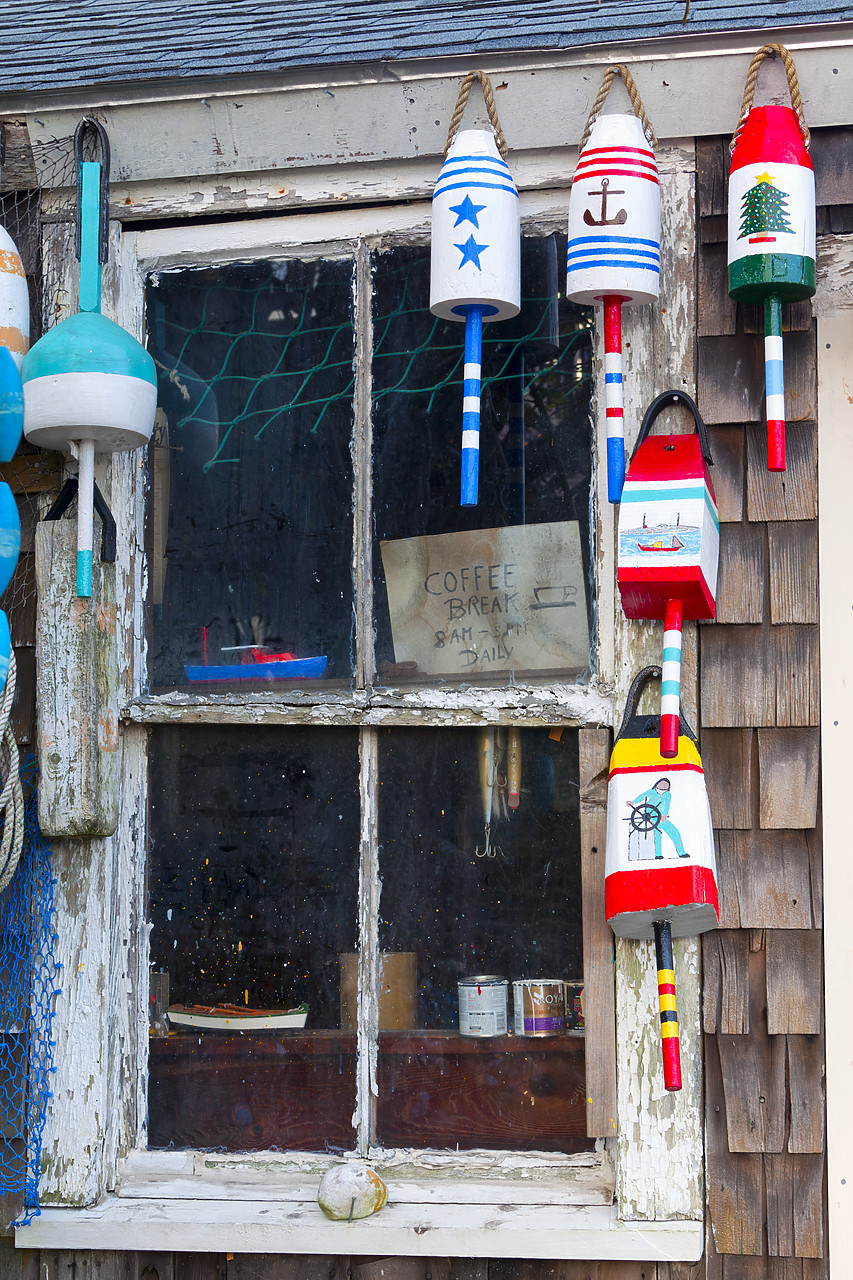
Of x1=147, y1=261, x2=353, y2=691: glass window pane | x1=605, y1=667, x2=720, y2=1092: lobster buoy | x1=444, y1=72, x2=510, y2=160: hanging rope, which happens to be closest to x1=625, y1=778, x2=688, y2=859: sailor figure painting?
x1=605, y1=667, x2=720, y2=1092: lobster buoy

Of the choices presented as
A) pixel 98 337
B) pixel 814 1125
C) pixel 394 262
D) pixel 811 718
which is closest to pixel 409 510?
pixel 394 262

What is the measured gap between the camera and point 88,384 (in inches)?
76.7

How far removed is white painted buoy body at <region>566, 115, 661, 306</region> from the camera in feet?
6.11

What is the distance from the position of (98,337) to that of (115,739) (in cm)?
A: 69

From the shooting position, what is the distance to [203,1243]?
1974 millimetres

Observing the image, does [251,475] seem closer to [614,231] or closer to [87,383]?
[87,383]

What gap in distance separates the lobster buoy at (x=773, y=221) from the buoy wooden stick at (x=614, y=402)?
0.19m

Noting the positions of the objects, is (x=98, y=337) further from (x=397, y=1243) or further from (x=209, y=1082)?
(x=397, y=1243)

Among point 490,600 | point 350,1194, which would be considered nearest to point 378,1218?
point 350,1194

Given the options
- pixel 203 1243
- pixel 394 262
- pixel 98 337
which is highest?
pixel 394 262

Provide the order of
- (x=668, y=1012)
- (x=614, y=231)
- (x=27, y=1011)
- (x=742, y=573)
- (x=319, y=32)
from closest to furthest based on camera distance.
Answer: (x=668, y=1012) → (x=614, y=231) → (x=742, y=573) → (x=27, y=1011) → (x=319, y=32)

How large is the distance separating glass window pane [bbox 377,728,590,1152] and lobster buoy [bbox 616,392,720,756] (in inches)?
10.3

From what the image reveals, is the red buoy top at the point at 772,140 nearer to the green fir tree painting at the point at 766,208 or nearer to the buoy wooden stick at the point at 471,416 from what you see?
the green fir tree painting at the point at 766,208

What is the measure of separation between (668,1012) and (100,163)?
68.7 inches
